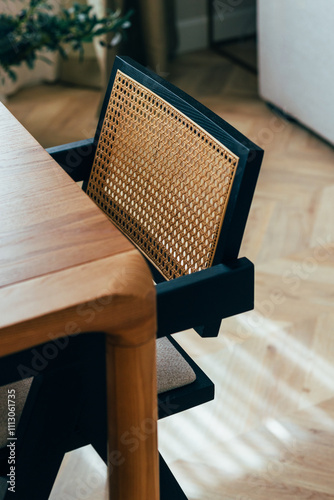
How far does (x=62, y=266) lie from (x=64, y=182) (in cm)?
20

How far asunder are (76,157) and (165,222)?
0.76 feet

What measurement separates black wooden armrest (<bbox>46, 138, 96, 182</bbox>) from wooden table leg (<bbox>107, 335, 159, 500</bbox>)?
50cm

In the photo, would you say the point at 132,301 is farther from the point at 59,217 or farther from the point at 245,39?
the point at 245,39

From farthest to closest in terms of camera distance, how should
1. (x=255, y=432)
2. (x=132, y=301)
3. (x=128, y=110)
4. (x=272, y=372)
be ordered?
(x=272, y=372), (x=255, y=432), (x=128, y=110), (x=132, y=301)

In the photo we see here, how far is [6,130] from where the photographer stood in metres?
0.99

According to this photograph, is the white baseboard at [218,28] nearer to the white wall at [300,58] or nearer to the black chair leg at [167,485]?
the white wall at [300,58]

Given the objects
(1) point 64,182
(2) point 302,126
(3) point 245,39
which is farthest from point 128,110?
(3) point 245,39

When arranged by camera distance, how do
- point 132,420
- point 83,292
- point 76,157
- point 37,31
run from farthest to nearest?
point 37,31 → point 76,157 → point 132,420 → point 83,292

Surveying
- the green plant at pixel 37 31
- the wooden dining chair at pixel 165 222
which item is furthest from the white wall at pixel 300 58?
the wooden dining chair at pixel 165 222

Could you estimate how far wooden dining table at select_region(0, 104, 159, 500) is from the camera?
0.61 metres

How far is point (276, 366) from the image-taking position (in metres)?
1.57

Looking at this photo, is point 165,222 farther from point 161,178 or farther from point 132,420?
point 132,420

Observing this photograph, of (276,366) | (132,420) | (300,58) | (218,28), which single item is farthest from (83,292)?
(218,28)

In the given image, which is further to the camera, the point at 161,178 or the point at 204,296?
the point at 161,178
